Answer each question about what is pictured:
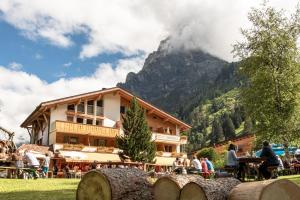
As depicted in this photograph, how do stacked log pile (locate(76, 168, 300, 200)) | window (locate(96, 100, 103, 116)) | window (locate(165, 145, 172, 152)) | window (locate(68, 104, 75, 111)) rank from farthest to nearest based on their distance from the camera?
window (locate(165, 145, 172, 152)) < window (locate(96, 100, 103, 116)) < window (locate(68, 104, 75, 111)) < stacked log pile (locate(76, 168, 300, 200))

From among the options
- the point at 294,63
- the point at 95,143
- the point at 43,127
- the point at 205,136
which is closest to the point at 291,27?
the point at 294,63

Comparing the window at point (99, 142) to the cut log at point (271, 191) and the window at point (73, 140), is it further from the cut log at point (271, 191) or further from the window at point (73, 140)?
the cut log at point (271, 191)

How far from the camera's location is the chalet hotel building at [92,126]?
46.7 metres

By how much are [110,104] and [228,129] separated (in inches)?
4157

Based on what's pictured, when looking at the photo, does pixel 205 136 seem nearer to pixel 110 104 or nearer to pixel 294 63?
pixel 110 104

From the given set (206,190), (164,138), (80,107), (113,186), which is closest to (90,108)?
(80,107)

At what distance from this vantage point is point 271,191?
21.8 ft

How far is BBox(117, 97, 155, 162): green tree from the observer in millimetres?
43094

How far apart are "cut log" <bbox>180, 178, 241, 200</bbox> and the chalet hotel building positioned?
35.7 metres

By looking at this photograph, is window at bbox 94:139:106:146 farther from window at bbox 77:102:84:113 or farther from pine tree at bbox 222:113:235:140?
pine tree at bbox 222:113:235:140

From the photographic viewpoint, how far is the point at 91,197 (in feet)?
26.8

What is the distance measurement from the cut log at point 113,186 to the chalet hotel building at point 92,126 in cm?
3470

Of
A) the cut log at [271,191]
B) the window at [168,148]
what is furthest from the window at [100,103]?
the cut log at [271,191]

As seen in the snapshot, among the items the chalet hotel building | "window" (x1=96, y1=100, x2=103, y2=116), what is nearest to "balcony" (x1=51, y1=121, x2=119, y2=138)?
the chalet hotel building
